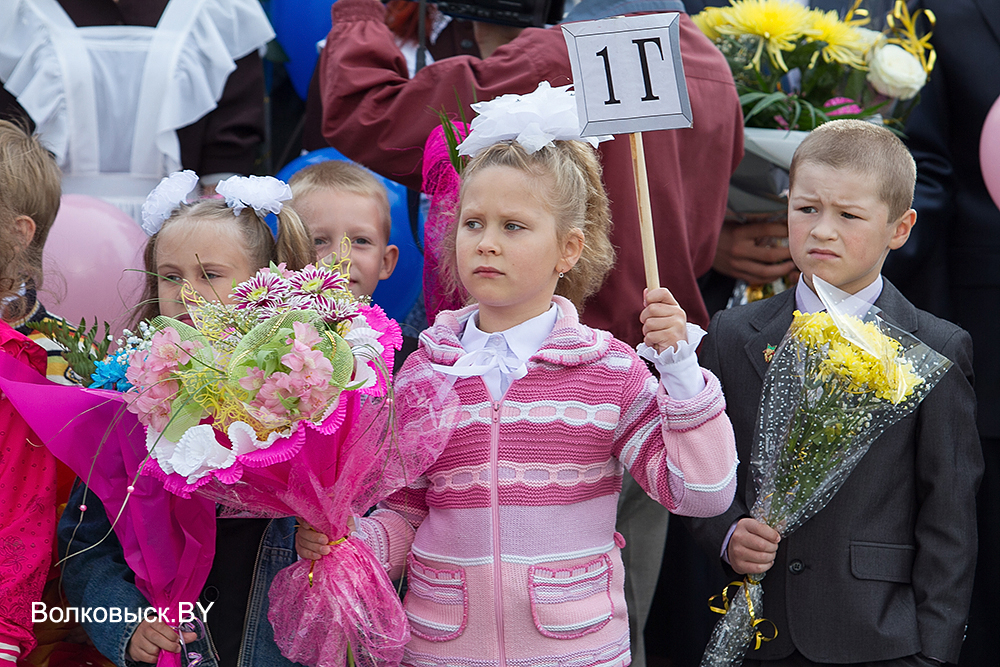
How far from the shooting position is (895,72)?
3.19 meters

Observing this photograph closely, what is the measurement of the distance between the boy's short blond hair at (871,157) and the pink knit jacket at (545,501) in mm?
732

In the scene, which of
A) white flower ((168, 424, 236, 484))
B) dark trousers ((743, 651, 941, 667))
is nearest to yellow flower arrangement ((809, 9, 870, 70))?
dark trousers ((743, 651, 941, 667))

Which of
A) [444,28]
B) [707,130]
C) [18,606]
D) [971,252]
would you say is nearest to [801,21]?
[707,130]

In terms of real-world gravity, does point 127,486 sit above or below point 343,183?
below

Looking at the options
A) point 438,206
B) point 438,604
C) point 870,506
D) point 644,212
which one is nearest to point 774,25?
point 438,206

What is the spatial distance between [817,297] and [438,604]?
1149 millimetres

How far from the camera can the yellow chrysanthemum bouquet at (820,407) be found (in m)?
2.21

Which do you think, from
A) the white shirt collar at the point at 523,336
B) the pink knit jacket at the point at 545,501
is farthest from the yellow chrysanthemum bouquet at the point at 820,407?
the white shirt collar at the point at 523,336

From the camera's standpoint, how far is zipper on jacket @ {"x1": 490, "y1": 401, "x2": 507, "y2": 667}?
2.13 metres

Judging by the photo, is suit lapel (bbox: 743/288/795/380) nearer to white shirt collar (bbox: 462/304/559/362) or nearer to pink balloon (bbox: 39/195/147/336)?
white shirt collar (bbox: 462/304/559/362)

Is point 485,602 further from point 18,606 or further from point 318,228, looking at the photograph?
point 318,228

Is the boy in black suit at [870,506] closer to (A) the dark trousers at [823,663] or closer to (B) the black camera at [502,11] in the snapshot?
(A) the dark trousers at [823,663]

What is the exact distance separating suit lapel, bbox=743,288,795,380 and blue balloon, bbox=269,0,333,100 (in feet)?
7.49

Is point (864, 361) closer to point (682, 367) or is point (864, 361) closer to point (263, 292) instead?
point (682, 367)
